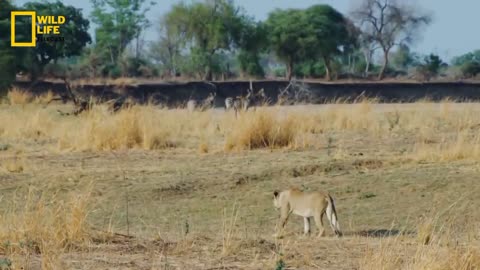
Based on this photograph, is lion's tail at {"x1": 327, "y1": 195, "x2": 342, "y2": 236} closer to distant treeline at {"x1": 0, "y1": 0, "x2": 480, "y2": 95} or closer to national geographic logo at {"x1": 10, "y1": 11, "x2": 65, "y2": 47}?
national geographic logo at {"x1": 10, "y1": 11, "x2": 65, "y2": 47}

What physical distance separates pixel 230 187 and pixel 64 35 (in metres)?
40.7

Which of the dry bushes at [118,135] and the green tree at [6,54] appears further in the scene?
the green tree at [6,54]

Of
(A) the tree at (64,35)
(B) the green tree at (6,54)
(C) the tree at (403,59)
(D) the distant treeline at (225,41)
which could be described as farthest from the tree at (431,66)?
(B) the green tree at (6,54)

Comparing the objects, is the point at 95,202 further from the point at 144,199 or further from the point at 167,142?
the point at 167,142

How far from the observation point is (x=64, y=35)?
54812 millimetres

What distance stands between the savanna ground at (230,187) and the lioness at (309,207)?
0.23 meters

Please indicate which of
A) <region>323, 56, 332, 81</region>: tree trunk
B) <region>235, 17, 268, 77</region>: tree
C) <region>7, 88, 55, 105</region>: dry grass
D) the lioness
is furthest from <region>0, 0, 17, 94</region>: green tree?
the lioness

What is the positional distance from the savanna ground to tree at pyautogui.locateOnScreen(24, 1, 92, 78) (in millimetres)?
24506

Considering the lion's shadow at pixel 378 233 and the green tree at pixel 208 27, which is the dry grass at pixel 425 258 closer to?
the lion's shadow at pixel 378 233

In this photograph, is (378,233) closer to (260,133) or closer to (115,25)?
(260,133)

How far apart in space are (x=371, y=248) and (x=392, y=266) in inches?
34.8

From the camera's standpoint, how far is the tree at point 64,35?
53.2 meters

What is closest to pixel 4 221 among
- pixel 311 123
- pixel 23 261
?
pixel 23 261

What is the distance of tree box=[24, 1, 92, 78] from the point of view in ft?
174
